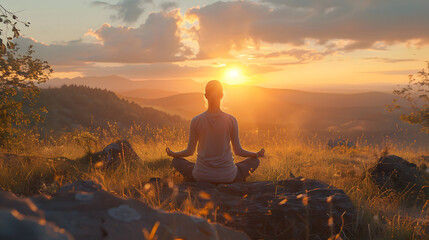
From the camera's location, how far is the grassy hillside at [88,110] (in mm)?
26312

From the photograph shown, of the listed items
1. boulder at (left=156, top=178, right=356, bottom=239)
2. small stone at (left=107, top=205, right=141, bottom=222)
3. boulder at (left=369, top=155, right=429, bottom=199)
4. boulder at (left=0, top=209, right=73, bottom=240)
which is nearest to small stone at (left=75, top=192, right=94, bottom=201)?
small stone at (left=107, top=205, right=141, bottom=222)

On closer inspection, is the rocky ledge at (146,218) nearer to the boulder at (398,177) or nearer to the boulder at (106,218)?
the boulder at (106,218)

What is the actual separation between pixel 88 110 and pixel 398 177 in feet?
89.4

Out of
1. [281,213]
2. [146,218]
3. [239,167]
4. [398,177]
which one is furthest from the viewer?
[398,177]

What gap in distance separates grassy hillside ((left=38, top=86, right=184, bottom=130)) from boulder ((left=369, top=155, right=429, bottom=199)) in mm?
21843

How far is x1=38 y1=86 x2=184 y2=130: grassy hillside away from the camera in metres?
26.3

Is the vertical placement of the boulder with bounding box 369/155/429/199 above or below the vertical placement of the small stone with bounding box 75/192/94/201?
below

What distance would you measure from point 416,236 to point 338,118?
73625 mm

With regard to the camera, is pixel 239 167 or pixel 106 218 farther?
pixel 239 167

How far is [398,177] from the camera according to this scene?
6441 mm

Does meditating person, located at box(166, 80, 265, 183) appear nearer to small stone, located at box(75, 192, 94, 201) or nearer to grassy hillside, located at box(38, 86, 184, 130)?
small stone, located at box(75, 192, 94, 201)

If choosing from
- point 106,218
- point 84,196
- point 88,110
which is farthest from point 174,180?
point 88,110

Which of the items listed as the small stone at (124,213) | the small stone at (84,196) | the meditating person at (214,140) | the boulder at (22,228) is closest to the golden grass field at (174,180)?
the meditating person at (214,140)

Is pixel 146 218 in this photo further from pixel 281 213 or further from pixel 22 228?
pixel 281 213
